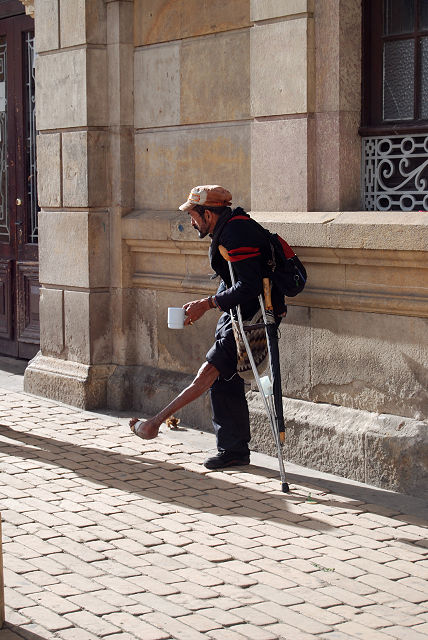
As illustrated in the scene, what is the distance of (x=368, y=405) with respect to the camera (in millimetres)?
A: 6637

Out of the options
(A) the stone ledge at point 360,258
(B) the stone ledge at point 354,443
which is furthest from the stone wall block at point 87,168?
(B) the stone ledge at point 354,443

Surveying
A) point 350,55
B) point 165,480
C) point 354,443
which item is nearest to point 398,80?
point 350,55

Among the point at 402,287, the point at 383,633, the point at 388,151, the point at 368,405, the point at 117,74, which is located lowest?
the point at 383,633

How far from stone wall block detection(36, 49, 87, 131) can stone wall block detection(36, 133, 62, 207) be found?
118 millimetres

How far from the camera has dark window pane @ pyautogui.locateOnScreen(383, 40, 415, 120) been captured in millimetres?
6754

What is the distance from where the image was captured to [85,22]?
28.7 feet

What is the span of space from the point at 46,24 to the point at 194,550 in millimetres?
5452

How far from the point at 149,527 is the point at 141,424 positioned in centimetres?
130

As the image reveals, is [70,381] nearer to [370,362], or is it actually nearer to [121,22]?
[121,22]

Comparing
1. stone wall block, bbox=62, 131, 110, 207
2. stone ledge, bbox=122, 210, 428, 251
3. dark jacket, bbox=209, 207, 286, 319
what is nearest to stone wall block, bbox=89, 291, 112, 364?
stone wall block, bbox=62, 131, 110, 207

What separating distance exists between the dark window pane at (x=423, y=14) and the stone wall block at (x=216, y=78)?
4.68 ft

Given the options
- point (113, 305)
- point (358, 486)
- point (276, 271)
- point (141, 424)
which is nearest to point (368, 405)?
point (358, 486)

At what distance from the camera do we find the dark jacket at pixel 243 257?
252 inches

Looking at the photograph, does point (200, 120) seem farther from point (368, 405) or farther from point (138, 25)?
point (368, 405)
